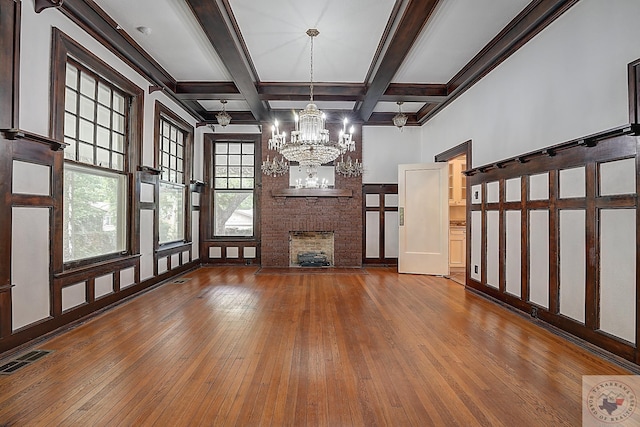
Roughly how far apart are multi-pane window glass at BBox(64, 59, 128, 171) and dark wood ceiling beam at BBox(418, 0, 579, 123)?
194 inches

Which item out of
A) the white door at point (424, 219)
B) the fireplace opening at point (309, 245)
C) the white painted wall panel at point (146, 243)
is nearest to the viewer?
the white painted wall panel at point (146, 243)

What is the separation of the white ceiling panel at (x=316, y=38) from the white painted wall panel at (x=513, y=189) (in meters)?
2.46

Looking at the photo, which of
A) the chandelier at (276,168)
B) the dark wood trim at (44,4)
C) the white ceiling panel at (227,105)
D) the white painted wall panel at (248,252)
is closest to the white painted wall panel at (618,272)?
the dark wood trim at (44,4)

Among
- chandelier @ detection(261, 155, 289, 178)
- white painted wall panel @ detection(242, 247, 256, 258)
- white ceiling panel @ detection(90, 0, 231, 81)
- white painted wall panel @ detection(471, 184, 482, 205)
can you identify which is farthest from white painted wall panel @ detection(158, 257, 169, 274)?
white painted wall panel @ detection(471, 184, 482, 205)

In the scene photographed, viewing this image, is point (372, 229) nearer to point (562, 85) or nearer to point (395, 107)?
point (395, 107)

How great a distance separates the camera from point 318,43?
4.39 meters

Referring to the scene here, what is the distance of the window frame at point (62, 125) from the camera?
10.9 feet

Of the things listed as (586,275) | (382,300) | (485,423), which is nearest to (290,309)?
(382,300)

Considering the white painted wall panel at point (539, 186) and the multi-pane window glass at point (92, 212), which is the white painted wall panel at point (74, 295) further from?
the white painted wall panel at point (539, 186)

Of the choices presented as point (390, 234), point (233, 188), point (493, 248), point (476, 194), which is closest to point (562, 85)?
point (476, 194)

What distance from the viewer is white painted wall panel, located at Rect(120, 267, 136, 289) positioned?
4518mm

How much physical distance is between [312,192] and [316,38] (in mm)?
3587

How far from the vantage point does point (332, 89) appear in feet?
19.2

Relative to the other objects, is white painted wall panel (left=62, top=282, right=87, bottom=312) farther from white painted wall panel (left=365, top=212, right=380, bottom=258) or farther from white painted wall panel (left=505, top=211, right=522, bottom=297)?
white painted wall panel (left=365, top=212, right=380, bottom=258)
